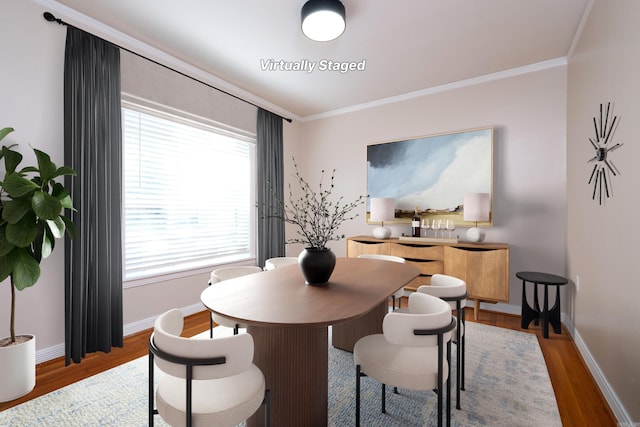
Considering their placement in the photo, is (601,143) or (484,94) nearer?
(601,143)

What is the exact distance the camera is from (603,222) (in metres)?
2.14

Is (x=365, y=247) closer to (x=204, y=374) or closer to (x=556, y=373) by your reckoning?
(x=556, y=373)

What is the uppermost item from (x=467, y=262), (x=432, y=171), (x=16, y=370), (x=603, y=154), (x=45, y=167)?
(x=432, y=171)

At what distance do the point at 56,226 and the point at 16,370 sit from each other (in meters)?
0.94

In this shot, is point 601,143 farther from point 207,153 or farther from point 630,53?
point 207,153

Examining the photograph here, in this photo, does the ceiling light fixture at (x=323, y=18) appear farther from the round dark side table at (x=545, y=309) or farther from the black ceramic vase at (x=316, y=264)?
the round dark side table at (x=545, y=309)

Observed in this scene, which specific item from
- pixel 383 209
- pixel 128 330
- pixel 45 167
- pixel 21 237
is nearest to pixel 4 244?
pixel 21 237

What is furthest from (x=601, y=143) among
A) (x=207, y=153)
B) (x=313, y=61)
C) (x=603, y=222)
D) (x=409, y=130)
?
(x=207, y=153)

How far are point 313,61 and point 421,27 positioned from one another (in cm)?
118

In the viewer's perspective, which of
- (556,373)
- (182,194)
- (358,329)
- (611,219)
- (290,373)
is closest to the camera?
(290,373)

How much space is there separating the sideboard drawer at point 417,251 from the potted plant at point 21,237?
3334 mm

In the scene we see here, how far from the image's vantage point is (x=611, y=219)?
1.99m

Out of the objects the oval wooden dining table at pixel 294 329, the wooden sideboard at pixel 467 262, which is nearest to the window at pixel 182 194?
the oval wooden dining table at pixel 294 329

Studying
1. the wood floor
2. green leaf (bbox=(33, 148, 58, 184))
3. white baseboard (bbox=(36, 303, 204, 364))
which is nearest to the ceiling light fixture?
green leaf (bbox=(33, 148, 58, 184))
